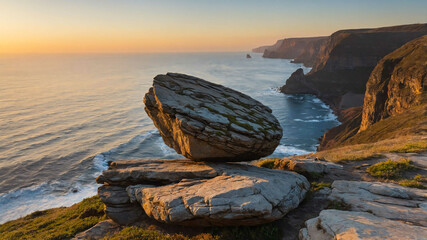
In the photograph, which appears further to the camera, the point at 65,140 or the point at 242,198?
the point at 65,140

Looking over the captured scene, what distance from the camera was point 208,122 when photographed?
15.5m

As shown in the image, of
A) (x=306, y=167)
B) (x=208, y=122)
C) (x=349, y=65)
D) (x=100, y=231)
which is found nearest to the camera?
(x=100, y=231)

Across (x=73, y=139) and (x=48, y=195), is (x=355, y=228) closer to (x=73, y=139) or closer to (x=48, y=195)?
(x=48, y=195)

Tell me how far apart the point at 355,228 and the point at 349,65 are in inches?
6944

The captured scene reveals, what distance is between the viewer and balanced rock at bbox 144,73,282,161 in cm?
1541

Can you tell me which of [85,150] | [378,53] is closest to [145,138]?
[85,150]

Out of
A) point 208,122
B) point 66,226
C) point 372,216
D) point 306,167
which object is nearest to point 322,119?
point 306,167

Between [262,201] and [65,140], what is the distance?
73572mm

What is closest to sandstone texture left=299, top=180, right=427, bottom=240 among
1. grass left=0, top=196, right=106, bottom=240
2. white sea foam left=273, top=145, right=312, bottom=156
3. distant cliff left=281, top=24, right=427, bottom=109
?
grass left=0, top=196, right=106, bottom=240

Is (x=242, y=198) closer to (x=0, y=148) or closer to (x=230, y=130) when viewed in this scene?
(x=230, y=130)

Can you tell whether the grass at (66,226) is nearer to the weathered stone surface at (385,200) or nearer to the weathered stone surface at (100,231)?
the weathered stone surface at (100,231)

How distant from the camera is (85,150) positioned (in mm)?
64625

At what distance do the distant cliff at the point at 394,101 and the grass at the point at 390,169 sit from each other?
Result: 17.6m

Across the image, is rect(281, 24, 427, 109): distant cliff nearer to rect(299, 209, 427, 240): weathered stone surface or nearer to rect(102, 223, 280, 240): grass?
rect(299, 209, 427, 240): weathered stone surface
